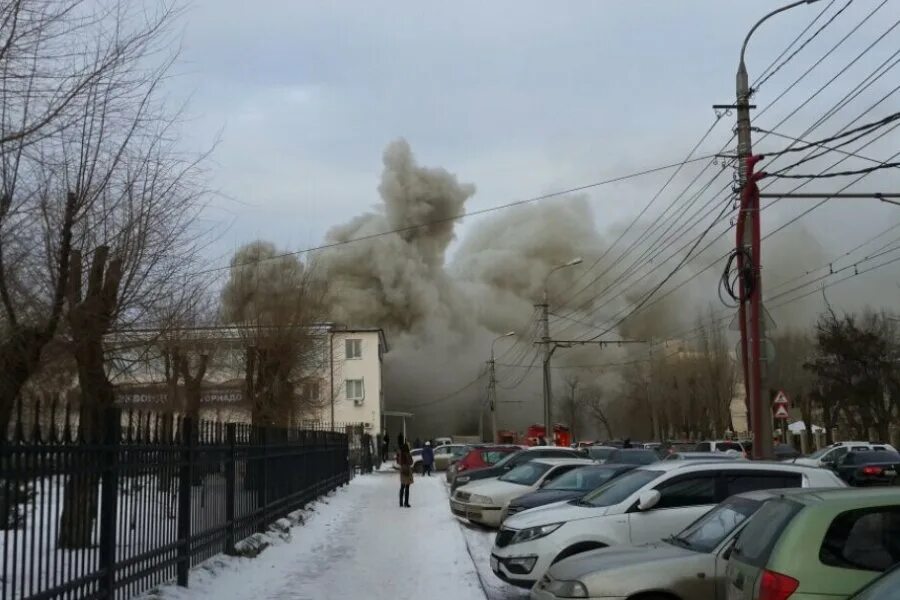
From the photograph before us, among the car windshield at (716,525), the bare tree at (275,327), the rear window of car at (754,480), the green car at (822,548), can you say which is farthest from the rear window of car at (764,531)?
the bare tree at (275,327)

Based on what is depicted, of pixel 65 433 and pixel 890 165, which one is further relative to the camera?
pixel 890 165

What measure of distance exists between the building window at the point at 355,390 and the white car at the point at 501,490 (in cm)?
4571

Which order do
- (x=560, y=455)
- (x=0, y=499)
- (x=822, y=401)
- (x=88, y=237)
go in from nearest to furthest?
(x=0, y=499) → (x=88, y=237) → (x=560, y=455) → (x=822, y=401)

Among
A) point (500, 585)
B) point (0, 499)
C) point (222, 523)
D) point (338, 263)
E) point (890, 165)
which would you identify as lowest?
point (500, 585)

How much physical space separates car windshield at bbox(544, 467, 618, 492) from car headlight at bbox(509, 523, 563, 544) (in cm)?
389

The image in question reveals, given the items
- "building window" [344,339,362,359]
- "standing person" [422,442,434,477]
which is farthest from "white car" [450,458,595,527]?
"building window" [344,339,362,359]

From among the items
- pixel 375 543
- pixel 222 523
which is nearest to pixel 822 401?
pixel 375 543

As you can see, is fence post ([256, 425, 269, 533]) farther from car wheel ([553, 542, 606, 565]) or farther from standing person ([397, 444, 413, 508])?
standing person ([397, 444, 413, 508])

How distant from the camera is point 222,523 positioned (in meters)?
12.1

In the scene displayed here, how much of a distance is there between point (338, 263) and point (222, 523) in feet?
210

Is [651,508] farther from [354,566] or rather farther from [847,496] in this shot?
[354,566]

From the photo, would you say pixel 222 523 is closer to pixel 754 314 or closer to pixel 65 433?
pixel 65 433

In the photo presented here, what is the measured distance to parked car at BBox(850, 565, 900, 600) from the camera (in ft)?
11.9

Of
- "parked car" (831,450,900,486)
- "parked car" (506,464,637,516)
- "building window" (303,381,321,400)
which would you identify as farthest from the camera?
"building window" (303,381,321,400)
